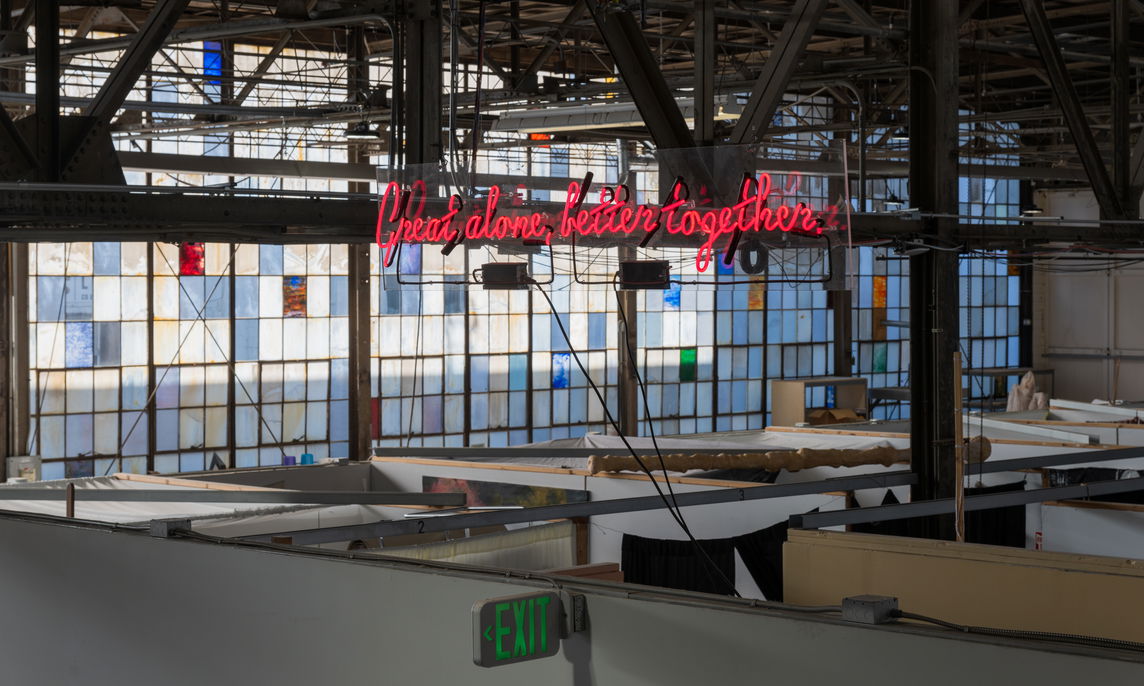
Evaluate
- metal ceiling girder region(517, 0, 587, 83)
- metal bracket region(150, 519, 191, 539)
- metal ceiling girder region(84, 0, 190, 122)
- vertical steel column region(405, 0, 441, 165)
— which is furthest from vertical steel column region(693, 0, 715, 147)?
metal ceiling girder region(517, 0, 587, 83)

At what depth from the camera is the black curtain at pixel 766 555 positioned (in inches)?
304

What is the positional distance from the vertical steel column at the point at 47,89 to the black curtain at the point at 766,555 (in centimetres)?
460

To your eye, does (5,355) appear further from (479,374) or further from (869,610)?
(869,610)

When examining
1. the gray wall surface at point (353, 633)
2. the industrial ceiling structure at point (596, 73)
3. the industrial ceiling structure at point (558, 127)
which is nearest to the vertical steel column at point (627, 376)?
the industrial ceiling structure at point (596, 73)

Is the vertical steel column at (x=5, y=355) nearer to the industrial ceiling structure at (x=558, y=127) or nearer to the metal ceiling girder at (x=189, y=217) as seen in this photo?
the industrial ceiling structure at (x=558, y=127)

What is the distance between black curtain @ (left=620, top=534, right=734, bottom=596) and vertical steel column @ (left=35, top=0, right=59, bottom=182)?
14.1ft

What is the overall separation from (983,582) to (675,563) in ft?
12.3

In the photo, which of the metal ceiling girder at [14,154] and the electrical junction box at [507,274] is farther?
the electrical junction box at [507,274]

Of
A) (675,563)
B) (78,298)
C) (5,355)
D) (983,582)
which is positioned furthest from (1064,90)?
(5,355)

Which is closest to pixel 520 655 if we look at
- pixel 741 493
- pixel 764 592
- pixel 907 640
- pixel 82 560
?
pixel 907 640

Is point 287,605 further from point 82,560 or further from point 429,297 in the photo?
point 429,297

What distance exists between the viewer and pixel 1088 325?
29.1 metres

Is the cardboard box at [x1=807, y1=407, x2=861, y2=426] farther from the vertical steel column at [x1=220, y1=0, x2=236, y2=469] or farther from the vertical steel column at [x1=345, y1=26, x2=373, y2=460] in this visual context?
the vertical steel column at [x1=220, y1=0, x2=236, y2=469]

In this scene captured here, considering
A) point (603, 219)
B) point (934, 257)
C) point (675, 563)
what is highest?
point (603, 219)
